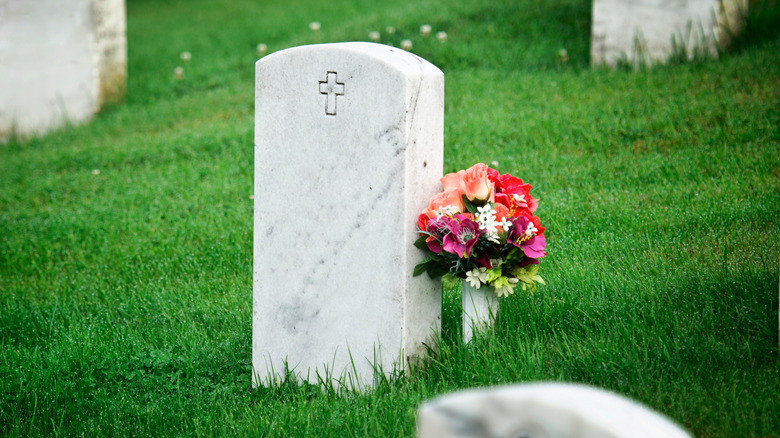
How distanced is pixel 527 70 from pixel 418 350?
472 centimetres

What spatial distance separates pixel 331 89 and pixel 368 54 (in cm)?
24

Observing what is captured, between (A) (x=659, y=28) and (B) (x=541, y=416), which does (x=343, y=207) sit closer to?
(B) (x=541, y=416)

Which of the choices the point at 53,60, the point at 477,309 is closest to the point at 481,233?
the point at 477,309

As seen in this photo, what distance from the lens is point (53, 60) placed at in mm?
8484

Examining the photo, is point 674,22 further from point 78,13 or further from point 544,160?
point 78,13

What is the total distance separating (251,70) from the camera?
28.7ft

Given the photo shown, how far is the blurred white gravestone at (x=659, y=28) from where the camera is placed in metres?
6.59

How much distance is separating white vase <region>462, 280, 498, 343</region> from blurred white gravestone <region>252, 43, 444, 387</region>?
129 mm

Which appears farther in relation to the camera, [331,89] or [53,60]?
[53,60]

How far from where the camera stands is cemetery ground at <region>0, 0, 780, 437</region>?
111 inches

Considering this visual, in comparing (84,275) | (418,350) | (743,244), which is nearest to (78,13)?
(84,275)

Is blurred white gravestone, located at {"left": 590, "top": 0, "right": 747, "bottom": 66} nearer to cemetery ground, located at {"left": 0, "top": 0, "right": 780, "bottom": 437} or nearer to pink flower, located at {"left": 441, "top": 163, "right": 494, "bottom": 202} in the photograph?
cemetery ground, located at {"left": 0, "top": 0, "right": 780, "bottom": 437}

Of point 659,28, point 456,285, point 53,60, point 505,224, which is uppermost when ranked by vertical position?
point 659,28

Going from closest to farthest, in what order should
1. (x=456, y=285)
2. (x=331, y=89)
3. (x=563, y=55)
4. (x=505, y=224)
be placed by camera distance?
(x=505, y=224) < (x=331, y=89) < (x=456, y=285) < (x=563, y=55)
